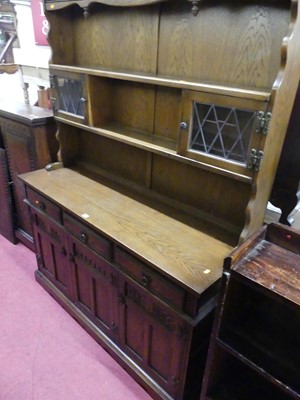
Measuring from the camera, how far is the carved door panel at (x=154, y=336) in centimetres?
124

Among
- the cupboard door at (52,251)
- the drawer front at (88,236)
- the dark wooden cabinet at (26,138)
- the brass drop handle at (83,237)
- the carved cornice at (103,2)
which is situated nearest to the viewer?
the carved cornice at (103,2)

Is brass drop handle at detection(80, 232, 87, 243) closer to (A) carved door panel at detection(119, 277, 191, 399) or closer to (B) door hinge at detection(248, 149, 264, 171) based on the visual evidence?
(A) carved door panel at detection(119, 277, 191, 399)

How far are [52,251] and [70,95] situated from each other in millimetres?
985

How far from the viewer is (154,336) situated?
1379mm

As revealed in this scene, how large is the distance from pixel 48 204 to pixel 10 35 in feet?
10.4

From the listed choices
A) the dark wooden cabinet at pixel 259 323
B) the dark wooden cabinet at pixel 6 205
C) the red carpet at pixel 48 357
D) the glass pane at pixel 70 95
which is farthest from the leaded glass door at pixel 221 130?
the dark wooden cabinet at pixel 6 205

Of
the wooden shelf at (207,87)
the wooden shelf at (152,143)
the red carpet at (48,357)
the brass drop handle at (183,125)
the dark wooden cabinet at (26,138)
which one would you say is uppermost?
the wooden shelf at (207,87)

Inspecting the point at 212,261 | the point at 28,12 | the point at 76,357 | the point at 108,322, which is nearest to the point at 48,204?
the point at 108,322

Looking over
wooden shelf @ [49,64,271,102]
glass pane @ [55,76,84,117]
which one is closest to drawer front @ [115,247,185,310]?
wooden shelf @ [49,64,271,102]

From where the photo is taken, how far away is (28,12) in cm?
283

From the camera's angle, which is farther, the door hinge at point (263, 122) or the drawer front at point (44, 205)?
the drawer front at point (44, 205)

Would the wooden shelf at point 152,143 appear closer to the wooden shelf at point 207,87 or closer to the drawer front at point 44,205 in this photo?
the wooden shelf at point 207,87

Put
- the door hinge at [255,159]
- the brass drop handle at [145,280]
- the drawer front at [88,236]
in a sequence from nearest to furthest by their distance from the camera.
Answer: the door hinge at [255,159]
the brass drop handle at [145,280]
the drawer front at [88,236]

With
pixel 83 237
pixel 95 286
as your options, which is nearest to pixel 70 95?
pixel 83 237
